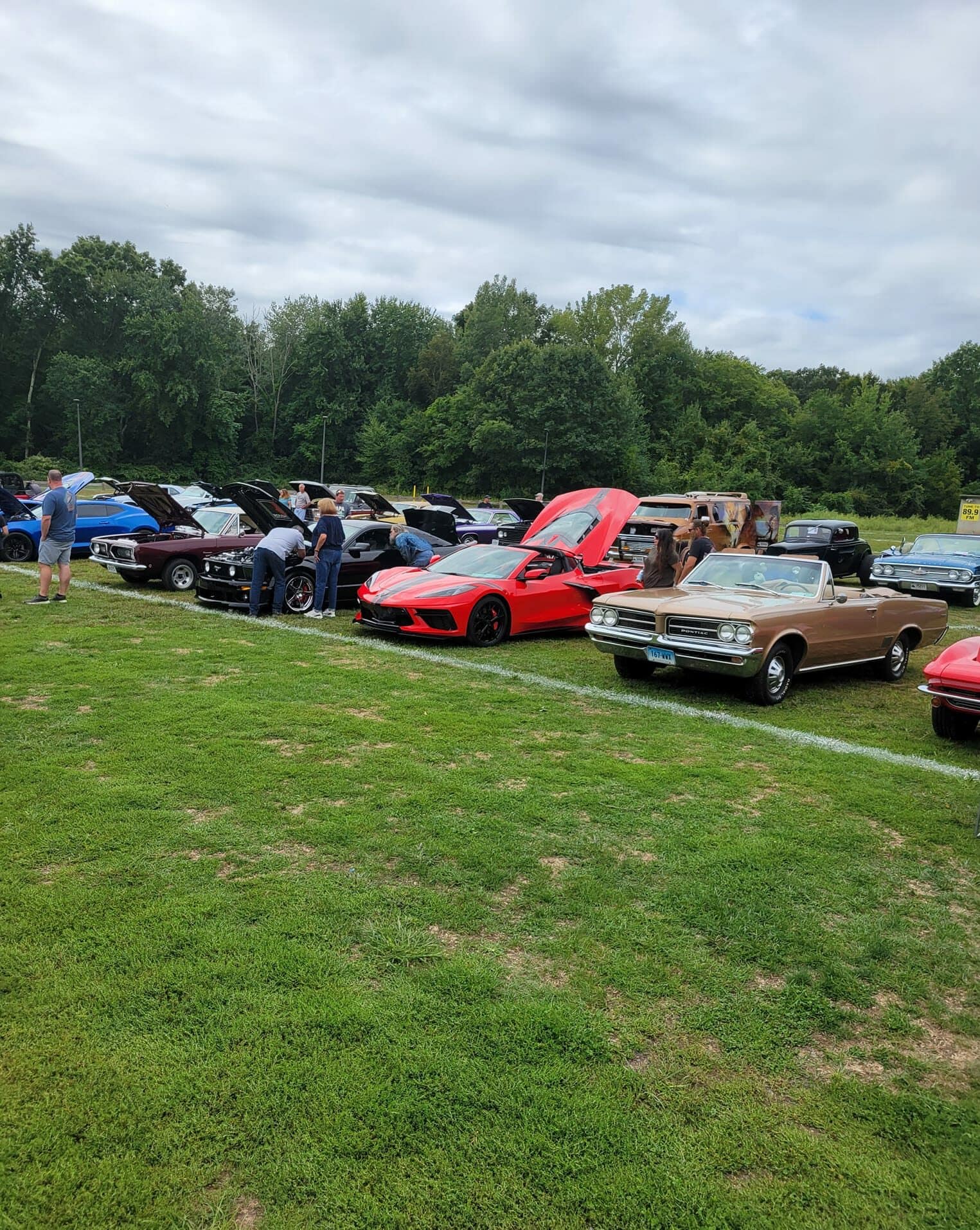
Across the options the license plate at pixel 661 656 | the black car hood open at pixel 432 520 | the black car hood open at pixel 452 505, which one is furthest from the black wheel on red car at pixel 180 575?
the black car hood open at pixel 452 505

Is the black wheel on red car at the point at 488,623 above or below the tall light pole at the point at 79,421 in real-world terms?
below

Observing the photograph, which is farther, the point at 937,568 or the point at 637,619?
the point at 937,568

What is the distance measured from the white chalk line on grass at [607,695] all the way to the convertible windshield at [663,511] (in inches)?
376

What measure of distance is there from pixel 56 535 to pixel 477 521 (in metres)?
14.7

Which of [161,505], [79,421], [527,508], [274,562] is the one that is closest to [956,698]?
[274,562]

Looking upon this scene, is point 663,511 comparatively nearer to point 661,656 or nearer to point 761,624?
point 661,656

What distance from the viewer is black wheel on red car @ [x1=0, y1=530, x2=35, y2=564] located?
57.7 ft

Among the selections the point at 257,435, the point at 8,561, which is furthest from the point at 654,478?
the point at 8,561

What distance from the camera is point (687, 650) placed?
817 cm

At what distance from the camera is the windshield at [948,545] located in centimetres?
1798

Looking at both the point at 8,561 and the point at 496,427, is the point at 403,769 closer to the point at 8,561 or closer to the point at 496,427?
the point at 8,561

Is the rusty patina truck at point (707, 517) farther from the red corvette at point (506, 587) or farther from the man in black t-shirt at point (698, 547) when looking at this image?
the red corvette at point (506, 587)

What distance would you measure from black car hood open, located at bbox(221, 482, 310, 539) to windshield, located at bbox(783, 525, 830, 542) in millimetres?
12797

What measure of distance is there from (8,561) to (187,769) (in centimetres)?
1439
